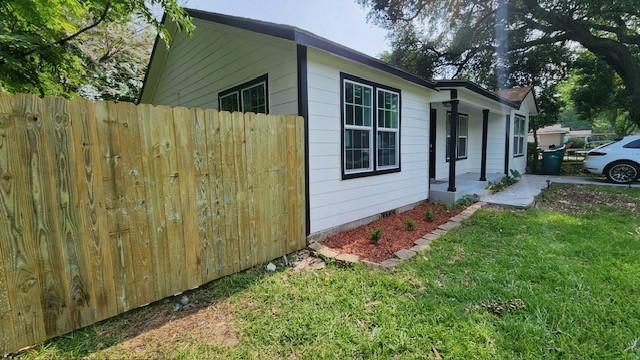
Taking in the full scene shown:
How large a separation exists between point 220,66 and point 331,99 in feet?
10.2

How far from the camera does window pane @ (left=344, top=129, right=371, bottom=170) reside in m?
5.25

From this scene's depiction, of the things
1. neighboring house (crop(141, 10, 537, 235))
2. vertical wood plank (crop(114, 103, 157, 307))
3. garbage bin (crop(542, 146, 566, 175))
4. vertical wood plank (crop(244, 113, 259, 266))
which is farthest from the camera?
garbage bin (crop(542, 146, 566, 175))

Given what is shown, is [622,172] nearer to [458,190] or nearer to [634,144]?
[634,144]

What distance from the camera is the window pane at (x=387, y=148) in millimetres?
5989

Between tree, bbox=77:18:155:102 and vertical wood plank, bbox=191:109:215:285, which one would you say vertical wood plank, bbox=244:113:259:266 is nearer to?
vertical wood plank, bbox=191:109:215:285

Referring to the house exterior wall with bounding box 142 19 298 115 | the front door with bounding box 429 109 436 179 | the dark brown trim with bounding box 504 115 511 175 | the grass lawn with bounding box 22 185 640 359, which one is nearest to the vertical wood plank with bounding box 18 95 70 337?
the grass lawn with bounding box 22 185 640 359

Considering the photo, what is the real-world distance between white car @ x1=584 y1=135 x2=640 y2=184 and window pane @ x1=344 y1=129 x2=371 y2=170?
988 centimetres

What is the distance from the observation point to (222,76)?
6590 millimetres

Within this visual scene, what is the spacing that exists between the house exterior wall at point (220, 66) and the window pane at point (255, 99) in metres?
0.21

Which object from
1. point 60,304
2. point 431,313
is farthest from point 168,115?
point 431,313

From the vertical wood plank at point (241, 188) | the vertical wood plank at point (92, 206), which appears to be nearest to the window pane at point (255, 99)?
the vertical wood plank at point (241, 188)

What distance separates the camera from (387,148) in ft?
20.3

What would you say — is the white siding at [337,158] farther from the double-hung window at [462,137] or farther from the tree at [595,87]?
the tree at [595,87]

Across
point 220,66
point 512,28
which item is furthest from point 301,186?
point 512,28
